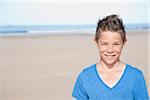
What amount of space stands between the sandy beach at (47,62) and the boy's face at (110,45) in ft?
5.81

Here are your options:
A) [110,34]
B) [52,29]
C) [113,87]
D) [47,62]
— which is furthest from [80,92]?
[52,29]

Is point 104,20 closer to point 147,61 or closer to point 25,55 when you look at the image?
point 147,61

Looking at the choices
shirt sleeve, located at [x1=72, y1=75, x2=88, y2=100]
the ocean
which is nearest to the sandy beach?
the ocean

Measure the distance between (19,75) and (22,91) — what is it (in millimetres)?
673

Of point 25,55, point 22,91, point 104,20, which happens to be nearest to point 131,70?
point 104,20

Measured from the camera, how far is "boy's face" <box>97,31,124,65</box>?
1.46 metres

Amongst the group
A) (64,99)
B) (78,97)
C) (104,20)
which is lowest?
(64,99)

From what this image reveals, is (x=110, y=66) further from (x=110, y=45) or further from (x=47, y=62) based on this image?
(x=47, y=62)

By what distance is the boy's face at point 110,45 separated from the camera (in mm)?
1464

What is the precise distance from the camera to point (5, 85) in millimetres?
3697

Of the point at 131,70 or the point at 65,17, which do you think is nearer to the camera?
the point at 131,70

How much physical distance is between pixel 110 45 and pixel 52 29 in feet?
24.8

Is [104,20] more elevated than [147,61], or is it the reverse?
[104,20]

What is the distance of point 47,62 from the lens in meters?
4.81
